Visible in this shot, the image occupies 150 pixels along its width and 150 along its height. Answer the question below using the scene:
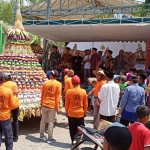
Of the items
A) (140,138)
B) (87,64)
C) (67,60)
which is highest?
(67,60)

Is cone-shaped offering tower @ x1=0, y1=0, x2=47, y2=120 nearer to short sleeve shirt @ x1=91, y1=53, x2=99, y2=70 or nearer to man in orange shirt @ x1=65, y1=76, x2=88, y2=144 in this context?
man in orange shirt @ x1=65, y1=76, x2=88, y2=144

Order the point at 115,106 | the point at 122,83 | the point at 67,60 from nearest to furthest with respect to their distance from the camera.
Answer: the point at 115,106
the point at 122,83
the point at 67,60

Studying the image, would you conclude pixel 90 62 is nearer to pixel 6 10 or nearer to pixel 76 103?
pixel 76 103

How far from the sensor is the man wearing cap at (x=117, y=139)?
2.09 m

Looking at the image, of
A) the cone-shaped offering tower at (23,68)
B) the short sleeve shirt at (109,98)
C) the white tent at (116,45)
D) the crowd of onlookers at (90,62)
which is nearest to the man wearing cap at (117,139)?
the short sleeve shirt at (109,98)

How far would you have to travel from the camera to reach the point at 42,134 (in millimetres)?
6680

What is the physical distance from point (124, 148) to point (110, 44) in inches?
516

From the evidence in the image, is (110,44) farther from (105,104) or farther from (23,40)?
(105,104)

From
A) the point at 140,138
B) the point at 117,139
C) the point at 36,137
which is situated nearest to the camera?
the point at 117,139

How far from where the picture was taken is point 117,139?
6.85 ft

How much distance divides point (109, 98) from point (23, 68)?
2691 millimetres

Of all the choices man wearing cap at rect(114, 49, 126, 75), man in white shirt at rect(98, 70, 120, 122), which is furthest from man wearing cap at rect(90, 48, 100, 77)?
man in white shirt at rect(98, 70, 120, 122)

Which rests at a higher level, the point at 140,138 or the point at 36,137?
the point at 140,138

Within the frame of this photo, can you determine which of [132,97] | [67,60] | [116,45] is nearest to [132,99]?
[132,97]
